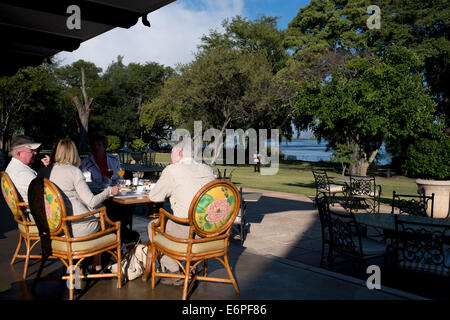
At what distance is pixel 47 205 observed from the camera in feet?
11.2

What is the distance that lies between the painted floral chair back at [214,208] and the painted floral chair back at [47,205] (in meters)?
1.17

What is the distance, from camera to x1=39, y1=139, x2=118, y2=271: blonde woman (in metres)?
3.61

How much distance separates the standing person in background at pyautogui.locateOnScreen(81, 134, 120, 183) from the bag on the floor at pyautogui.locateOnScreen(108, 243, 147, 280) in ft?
4.44

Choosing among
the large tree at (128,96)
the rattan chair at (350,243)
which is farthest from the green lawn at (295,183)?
the large tree at (128,96)

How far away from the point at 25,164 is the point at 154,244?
2.05m

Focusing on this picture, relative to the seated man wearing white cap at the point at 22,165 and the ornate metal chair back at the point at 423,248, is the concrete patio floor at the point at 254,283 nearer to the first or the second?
the ornate metal chair back at the point at 423,248

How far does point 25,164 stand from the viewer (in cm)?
455

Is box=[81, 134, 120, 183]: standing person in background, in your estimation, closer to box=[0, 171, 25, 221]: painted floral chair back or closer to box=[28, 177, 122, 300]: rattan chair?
box=[0, 171, 25, 221]: painted floral chair back

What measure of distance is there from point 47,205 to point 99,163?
6.98 feet

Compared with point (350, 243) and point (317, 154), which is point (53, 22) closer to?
point (350, 243)

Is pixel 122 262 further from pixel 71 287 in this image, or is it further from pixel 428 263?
pixel 428 263

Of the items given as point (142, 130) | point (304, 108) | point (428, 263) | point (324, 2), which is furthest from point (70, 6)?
point (142, 130)
